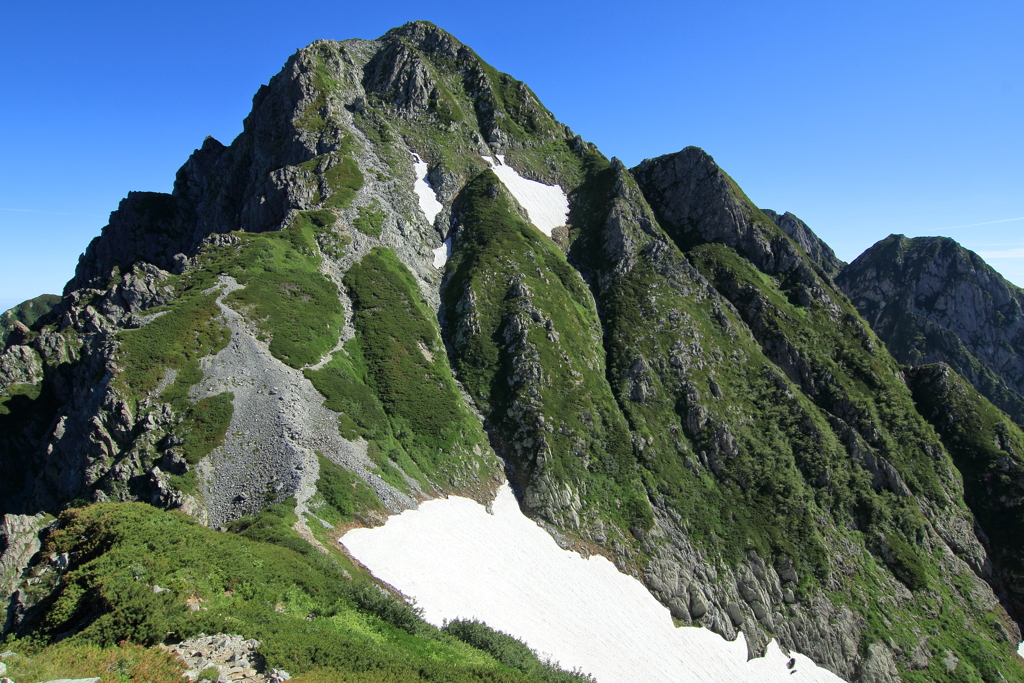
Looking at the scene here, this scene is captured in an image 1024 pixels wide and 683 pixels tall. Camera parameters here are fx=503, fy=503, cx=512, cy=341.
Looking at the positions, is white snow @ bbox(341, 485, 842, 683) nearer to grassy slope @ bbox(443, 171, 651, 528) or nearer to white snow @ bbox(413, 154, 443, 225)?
grassy slope @ bbox(443, 171, 651, 528)

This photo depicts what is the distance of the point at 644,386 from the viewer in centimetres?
7369

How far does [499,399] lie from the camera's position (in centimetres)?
6556

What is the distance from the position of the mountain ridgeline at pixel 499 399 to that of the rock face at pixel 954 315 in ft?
348

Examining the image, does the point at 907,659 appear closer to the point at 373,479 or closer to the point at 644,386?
the point at 644,386

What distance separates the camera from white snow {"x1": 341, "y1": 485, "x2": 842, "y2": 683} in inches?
1431

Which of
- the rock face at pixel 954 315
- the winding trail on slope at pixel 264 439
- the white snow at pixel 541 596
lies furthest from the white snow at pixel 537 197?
the rock face at pixel 954 315

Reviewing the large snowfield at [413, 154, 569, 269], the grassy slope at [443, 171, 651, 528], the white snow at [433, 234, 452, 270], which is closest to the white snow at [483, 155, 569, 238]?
the large snowfield at [413, 154, 569, 269]

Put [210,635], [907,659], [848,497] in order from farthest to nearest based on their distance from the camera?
[848,497] → [907,659] → [210,635]

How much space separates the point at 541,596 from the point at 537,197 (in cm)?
8867

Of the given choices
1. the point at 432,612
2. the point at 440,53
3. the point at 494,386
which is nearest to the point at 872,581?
the point at 494,386

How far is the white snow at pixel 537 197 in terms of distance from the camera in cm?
Result: 10781

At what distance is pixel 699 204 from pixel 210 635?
11661 centimetres

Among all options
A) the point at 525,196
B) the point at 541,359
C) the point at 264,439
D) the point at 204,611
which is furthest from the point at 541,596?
the point at 525,196

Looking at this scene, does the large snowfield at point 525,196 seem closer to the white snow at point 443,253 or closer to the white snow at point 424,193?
the white snow at point 424,193
